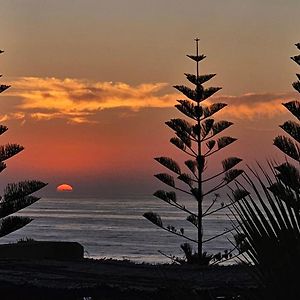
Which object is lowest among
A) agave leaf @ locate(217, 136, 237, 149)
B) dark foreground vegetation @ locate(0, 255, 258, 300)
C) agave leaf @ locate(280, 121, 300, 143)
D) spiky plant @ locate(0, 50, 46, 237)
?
dark foreground vegetation @ locate(0, 255, 258, 300)

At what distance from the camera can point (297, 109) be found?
13820 mm

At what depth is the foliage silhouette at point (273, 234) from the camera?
136 centimetres

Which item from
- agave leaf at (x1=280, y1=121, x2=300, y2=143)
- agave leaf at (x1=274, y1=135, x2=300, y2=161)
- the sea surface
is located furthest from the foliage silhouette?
the sea surface

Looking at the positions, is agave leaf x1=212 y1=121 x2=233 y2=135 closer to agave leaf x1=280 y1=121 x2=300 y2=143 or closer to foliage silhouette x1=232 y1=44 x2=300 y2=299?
agave leaf x1=280 y1=121 x2=300 y2=143

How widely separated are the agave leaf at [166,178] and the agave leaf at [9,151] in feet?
13.1

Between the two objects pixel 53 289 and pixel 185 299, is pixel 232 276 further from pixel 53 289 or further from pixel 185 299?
pixel 185 299

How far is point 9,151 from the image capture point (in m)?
12.9

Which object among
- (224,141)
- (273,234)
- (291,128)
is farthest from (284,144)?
(273,234)

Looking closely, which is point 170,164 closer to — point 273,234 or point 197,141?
point 197,141

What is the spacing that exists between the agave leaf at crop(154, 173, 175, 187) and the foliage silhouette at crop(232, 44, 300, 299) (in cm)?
1439

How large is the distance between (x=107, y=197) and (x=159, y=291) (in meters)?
116

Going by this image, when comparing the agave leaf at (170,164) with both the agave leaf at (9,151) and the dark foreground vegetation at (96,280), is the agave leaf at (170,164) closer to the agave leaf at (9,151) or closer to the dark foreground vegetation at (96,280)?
the agave leaf at (9,151)

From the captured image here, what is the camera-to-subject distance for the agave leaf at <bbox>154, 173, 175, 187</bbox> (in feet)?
52.3

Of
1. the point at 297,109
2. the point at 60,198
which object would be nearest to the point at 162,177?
the point at 297,109
